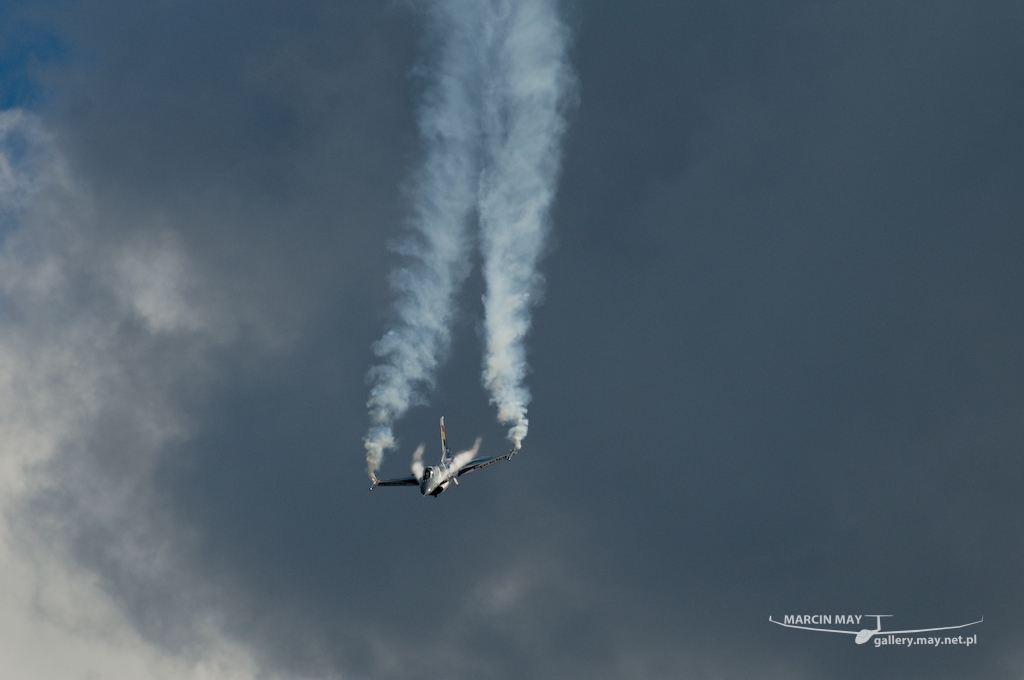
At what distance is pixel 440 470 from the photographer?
118 meters

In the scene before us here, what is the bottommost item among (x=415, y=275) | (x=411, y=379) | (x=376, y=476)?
(x=376, y=476)

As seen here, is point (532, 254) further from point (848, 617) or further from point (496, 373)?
point (848, 617)

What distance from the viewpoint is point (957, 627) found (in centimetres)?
18075

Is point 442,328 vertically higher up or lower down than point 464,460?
higher up

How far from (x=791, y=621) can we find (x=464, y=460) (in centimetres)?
8384

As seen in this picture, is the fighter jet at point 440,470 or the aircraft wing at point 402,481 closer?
the fighter jet at point 440,470

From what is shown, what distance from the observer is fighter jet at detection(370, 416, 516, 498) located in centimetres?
11750

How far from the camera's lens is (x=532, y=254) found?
384 ft

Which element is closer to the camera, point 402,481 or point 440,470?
point 440,470

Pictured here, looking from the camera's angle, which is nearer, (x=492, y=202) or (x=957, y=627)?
(x=492, y=202)

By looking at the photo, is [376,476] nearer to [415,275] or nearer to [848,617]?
[415,275]

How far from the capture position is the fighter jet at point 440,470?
117500 mm

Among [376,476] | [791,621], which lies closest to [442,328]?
[376,476]

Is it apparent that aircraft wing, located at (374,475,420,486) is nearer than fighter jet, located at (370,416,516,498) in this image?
No
